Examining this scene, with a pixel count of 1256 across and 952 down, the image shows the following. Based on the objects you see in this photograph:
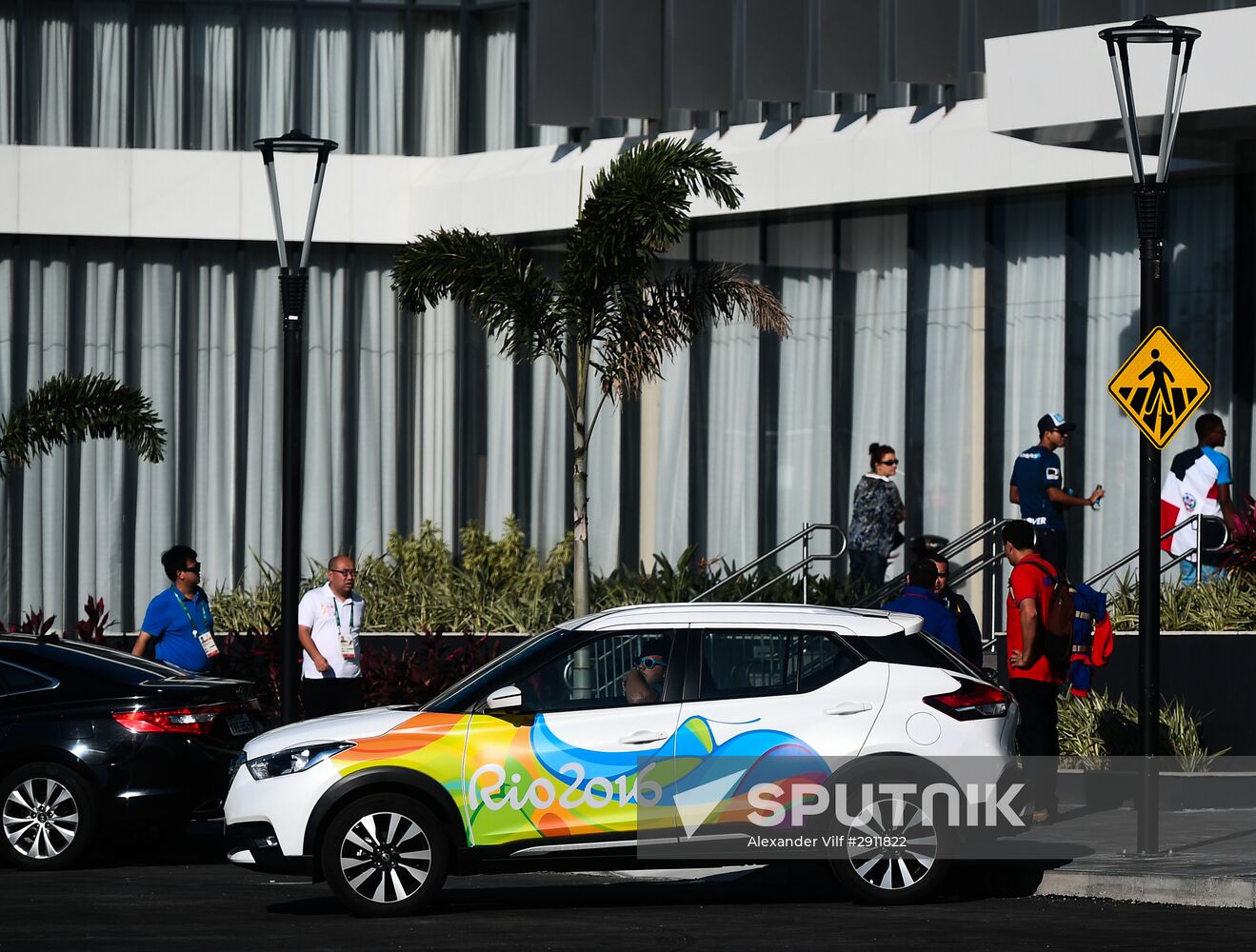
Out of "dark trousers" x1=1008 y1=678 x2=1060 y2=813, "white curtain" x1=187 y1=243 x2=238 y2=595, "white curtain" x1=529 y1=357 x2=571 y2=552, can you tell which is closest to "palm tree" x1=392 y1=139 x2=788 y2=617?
"dark trousers" x1=1008 y1=678 x2=1060 y2=813

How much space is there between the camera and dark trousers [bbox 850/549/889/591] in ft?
65.9

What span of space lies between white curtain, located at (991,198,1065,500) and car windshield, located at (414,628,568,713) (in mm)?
11705

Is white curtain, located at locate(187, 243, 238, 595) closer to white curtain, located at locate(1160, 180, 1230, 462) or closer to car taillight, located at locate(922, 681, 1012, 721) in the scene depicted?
white curtain, located at locate(1160, 180, 1230, 462)

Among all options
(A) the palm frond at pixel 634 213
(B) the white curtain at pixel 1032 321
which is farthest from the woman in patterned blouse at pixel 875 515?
(A) the palm frond at pixel 634 213

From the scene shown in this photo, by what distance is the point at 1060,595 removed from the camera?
43.8 feet

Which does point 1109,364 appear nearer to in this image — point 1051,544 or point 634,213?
point 1051,544

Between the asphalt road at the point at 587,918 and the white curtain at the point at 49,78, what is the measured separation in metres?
14.7

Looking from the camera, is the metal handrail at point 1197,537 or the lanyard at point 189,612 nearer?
the lanyard at point 189,612

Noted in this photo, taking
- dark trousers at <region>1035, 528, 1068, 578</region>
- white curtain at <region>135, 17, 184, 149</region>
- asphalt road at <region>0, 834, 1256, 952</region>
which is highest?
white curtain at <region>135, 17, 184, 149</region>

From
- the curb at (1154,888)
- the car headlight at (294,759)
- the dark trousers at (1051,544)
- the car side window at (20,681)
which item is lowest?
the curb at (1154,888)

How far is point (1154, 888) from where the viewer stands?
36.6ft

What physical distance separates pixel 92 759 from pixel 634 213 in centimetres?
646

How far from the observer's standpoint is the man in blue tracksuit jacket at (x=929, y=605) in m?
13.3

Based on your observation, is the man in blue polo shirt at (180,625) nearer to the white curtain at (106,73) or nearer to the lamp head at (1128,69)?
the lamp head at (1128,69)
